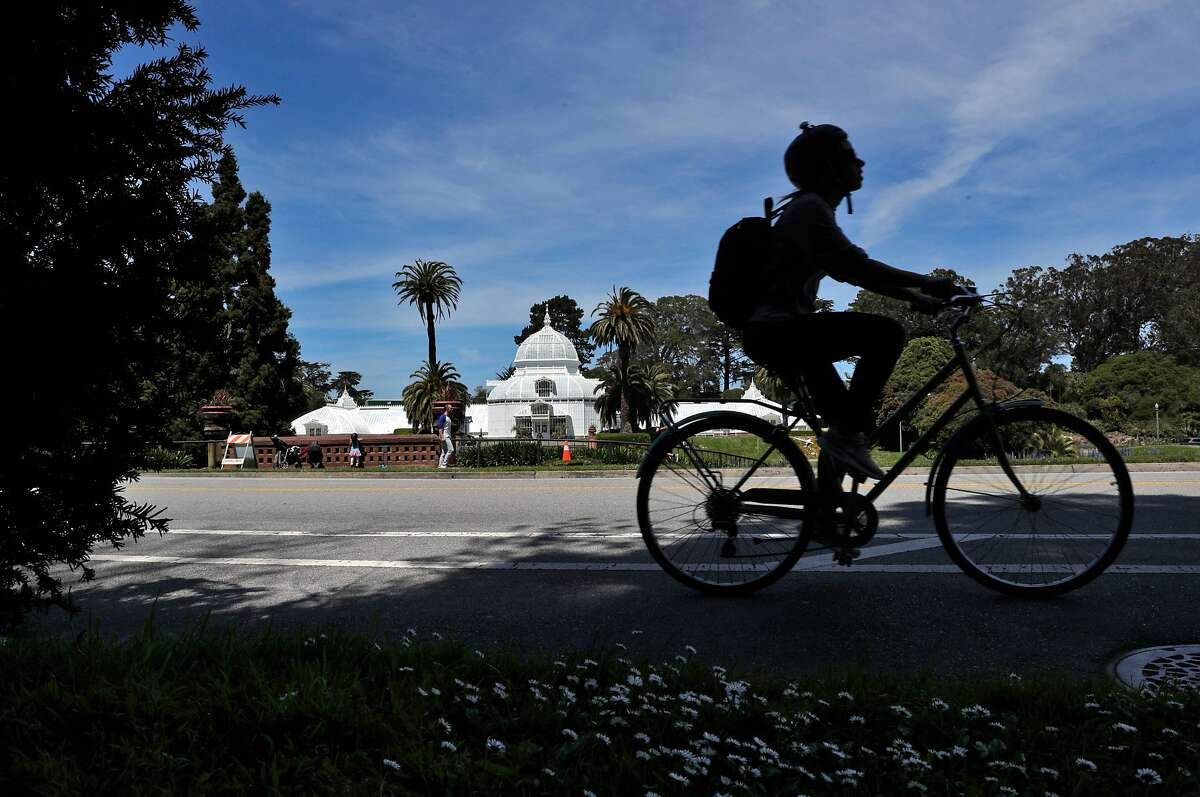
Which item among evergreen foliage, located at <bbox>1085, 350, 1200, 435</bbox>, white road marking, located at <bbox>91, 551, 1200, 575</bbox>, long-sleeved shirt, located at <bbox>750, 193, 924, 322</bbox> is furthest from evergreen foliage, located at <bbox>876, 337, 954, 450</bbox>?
long-sleeved shirt, located at <bbox>750, 193, 924, 322</bbox>

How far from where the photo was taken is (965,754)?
2.00 metres

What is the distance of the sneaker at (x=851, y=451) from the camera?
140 inches

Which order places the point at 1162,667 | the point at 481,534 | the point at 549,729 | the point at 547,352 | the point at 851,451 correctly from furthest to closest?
the point at 547,352, the point at 481,534, the point at 851,451, the point at 1162,667, the point at 549,729

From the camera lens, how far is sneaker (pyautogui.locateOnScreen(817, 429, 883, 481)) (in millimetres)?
3549

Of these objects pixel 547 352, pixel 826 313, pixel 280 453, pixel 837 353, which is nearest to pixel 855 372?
pixel 837 353

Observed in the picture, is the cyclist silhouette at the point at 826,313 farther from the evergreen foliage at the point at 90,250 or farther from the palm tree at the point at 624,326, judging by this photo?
the palm tree at the point at 624,326

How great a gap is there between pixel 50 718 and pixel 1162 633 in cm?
384

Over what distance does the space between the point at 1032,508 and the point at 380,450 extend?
2504cm

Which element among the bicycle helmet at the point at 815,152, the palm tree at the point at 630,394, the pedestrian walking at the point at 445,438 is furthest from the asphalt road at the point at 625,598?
the palm tree at the point at 630,394

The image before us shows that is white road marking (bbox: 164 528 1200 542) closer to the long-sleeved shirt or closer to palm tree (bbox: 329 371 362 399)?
the long-sleeved shirt

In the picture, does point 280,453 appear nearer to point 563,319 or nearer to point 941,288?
point 941,288

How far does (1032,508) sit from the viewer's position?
387 centimetres

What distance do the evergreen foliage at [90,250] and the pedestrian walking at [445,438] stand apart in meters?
19.8

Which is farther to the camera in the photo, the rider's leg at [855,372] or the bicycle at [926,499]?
the bicycle at [926,499]
